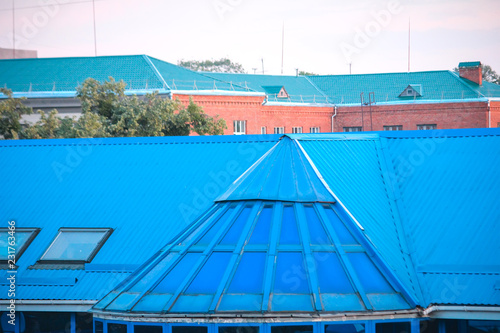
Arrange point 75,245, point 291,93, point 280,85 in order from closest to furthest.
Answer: point 75,245 → point 280,85 → point 291,93

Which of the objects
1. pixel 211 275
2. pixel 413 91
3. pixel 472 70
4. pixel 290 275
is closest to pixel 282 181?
pixel 290 275

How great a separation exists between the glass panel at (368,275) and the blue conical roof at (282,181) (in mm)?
1457

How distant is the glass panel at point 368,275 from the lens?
11.8 m

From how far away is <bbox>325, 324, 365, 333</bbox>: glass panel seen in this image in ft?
38.4

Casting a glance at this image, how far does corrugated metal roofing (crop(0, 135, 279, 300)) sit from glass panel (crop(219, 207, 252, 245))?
2.42 meters

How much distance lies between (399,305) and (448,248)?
2.38 metres

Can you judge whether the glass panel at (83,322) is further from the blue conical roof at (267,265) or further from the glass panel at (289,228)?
the glass panel at (289,228)

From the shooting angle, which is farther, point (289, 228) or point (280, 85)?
point (280, 85)

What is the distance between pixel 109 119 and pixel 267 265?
2162 cm

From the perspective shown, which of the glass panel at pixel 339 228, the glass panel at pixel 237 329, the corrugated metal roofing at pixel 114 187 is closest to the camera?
the glass panel at pixel 237 329

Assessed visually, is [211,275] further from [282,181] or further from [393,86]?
[393,86]

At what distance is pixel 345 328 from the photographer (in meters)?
11.9

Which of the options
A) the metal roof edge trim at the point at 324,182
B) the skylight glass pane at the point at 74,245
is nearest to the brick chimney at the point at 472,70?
the metal roof edge trim at the point at 324,182

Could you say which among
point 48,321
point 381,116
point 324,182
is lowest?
point 48,321
